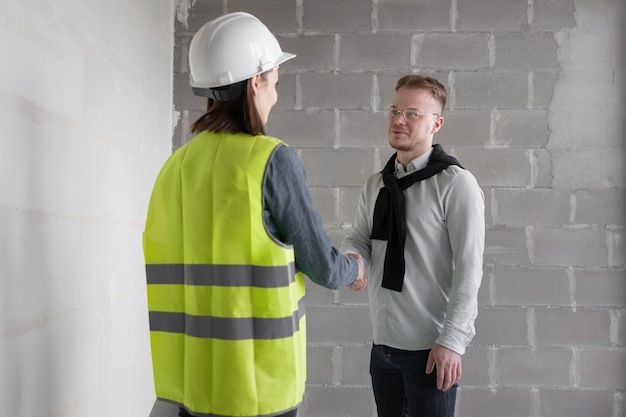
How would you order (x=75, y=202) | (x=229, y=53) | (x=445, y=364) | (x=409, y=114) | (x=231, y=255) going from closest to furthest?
(x=231, y=255) → (x=229, y=53) → (x=445, y=364) → (x=75, y=202) → (x=409, y=114)

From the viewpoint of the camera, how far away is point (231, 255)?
1.43 metres

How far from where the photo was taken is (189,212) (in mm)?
1472

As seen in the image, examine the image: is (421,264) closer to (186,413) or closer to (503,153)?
(186,413)

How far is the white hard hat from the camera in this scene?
152cm

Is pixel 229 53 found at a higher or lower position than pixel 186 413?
higher

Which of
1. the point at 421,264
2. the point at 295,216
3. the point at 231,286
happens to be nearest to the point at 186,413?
the point at 231,286

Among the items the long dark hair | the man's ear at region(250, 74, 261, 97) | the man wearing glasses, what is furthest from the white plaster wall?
the man wearing glasses

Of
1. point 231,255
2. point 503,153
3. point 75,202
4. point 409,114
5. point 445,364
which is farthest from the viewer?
point 503,153

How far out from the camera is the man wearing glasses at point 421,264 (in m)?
1.88

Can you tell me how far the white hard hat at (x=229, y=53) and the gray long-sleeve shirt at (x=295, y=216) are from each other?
23cm

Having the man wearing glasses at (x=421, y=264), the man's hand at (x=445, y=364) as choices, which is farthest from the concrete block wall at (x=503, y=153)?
the man's hand at (x=445, y=364)

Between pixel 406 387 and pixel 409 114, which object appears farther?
pixel 409 114

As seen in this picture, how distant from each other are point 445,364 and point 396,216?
0.48m

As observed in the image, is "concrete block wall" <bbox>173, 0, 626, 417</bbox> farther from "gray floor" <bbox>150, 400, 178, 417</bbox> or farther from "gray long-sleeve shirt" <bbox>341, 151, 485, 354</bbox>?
"gray floor" <bbox>150, 400, 178, 417</bbox>
